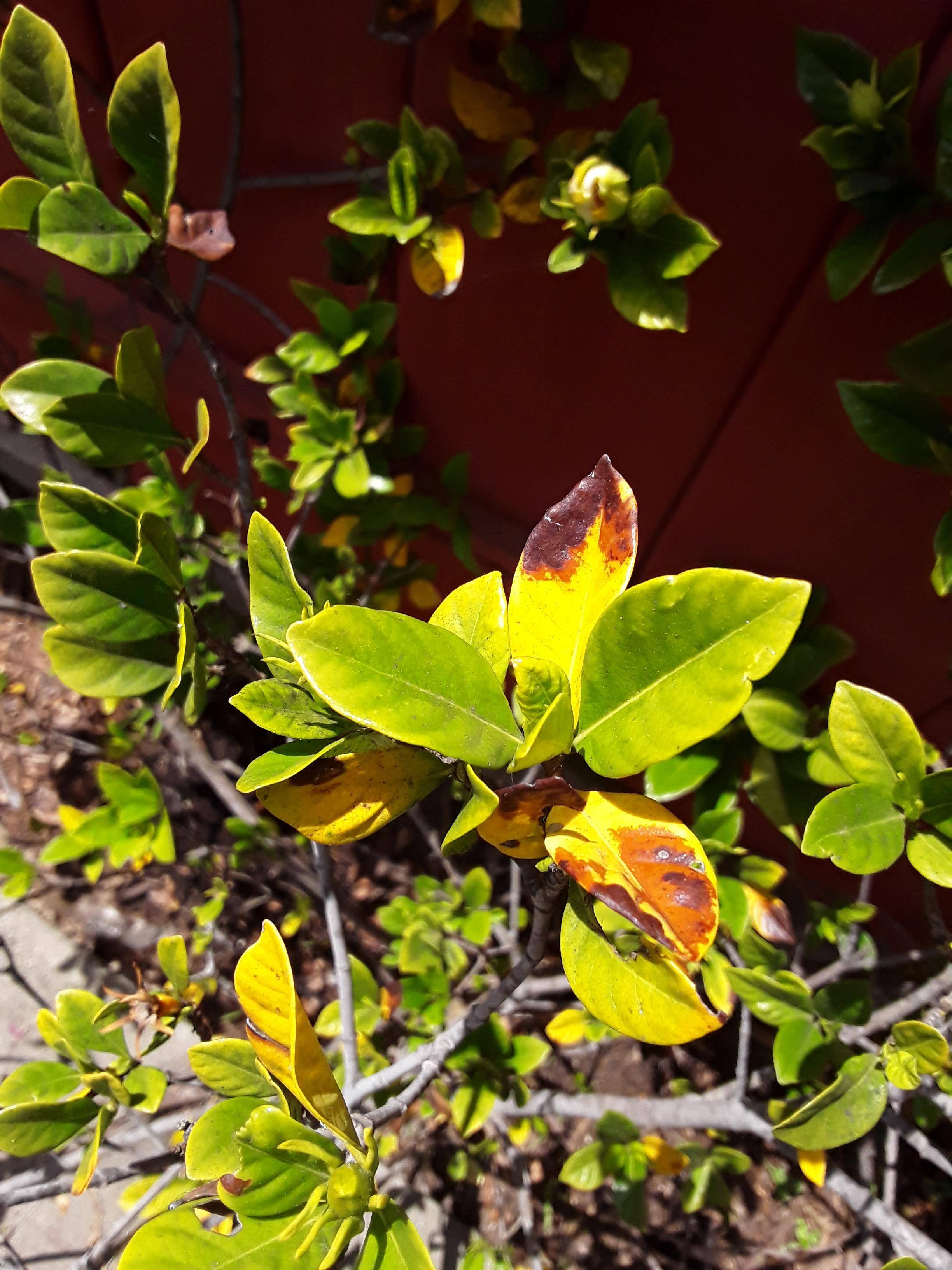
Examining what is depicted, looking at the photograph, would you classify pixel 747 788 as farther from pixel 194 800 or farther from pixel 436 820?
pixel 194 800

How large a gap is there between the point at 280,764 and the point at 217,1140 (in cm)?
40

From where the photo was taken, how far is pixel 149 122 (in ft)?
2.63

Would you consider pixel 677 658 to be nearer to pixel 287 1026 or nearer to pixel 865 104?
pixel 287 1026

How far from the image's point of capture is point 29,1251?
1667mm

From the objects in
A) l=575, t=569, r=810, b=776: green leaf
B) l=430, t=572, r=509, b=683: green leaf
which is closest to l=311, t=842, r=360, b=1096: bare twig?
l=430, t=572, r=509, b=683: green leaf

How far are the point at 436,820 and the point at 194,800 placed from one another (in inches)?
27.2

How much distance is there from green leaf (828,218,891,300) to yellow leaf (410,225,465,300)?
441mm

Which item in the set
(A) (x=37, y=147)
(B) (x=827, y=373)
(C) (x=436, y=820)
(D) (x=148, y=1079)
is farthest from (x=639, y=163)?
(C) (x=436, y=820)

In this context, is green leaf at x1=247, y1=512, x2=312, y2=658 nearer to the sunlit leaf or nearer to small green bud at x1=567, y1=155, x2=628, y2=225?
the sunlit leaf

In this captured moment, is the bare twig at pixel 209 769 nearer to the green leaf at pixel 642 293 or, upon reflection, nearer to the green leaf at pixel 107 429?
the green leaf at pixel 107 429

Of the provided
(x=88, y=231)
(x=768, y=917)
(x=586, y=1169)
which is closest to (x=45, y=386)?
(x=88, y=231)

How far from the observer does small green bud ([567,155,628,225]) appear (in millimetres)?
842

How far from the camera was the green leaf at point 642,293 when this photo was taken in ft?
2.93

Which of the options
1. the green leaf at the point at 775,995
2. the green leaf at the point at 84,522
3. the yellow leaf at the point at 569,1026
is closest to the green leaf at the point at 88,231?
the green leaf at the point at 84,522
